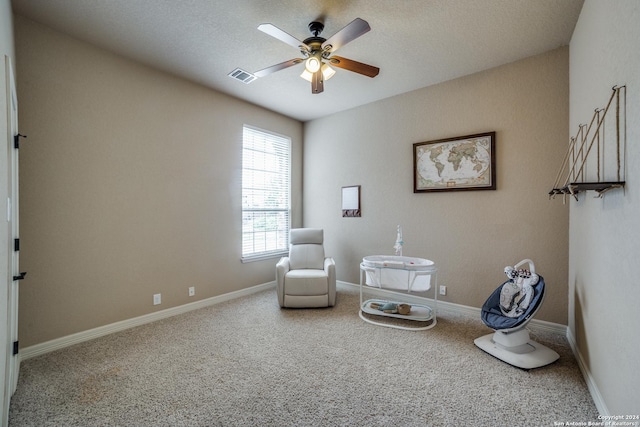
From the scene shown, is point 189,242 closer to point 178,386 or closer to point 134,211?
point 134,211

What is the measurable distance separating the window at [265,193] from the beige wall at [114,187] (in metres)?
0.23

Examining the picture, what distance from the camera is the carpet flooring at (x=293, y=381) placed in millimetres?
1748

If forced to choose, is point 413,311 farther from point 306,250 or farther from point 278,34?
point 278,34

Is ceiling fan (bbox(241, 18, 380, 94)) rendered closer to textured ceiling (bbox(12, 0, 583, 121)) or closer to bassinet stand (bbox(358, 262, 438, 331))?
textured ceiling (bbox(12, 0, 583, 121))

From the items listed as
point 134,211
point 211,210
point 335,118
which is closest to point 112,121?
point 134,211

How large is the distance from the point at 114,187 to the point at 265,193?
206cm

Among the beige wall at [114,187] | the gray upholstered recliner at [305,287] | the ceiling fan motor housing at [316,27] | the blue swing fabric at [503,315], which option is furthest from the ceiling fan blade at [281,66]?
the blue swing fabric at [503,315]

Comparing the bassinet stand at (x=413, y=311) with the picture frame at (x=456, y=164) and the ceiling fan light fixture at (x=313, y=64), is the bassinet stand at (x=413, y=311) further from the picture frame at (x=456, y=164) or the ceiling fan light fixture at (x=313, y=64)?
the ceiling fan light fixture at (x=313, y=64)

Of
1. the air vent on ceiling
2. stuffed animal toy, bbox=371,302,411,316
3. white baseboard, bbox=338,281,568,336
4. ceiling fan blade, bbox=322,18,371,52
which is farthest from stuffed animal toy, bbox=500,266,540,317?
the air vent on ceiling

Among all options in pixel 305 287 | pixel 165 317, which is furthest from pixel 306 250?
pixel 165 317

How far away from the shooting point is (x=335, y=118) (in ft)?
15.5

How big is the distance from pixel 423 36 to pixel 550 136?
1.65m

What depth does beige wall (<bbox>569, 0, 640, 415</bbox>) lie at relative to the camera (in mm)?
1406

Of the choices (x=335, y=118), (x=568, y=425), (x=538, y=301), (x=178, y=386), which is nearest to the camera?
(x=568, y=425)
